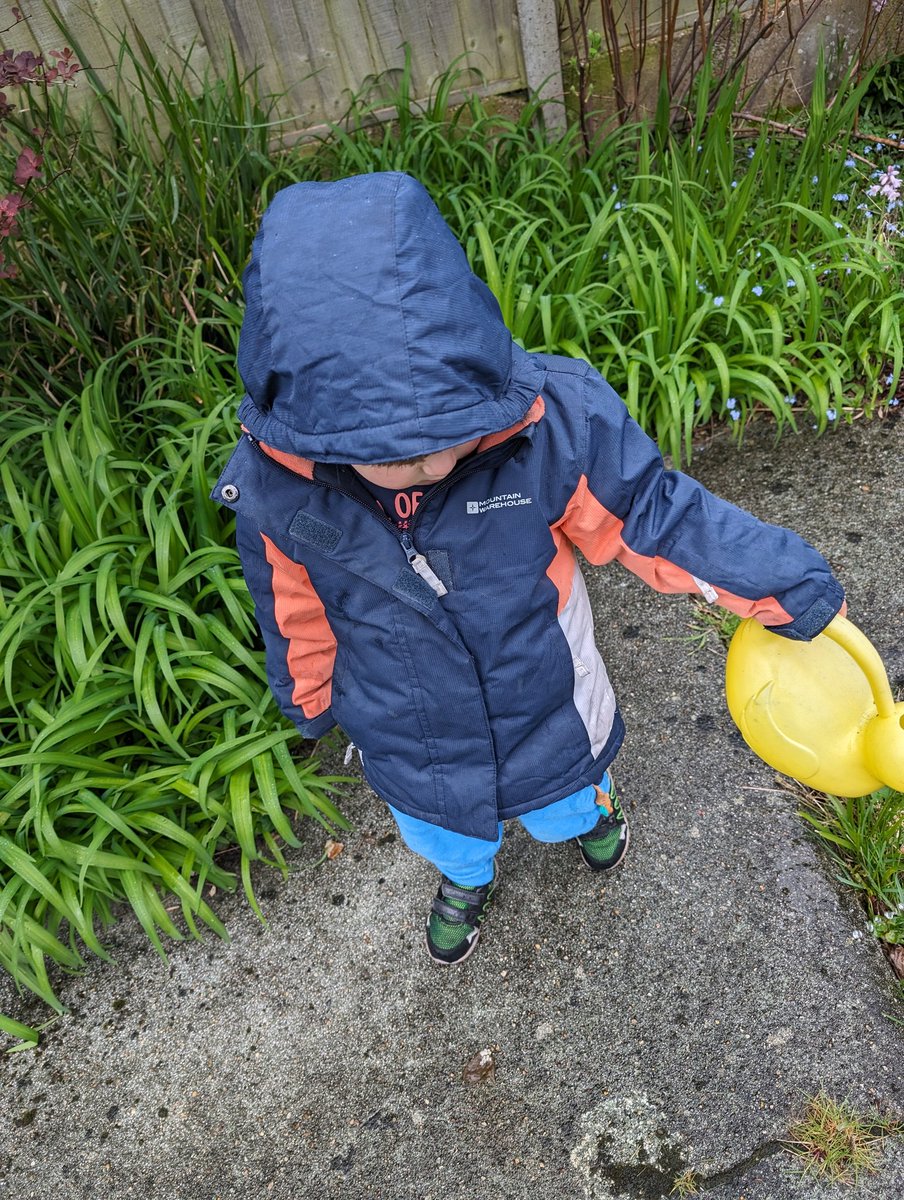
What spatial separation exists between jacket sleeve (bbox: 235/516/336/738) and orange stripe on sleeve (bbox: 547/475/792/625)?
447 millimetres

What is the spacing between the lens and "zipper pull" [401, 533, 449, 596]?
50.0 inches

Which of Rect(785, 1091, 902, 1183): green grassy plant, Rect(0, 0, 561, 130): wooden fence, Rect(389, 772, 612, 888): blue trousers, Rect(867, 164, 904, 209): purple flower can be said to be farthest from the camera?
Rect(0, 0, 561, 130): wooden fence

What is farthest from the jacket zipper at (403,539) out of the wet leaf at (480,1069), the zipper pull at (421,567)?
the wet leaf at (480,1069)

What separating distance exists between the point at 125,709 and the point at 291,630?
72 centimetres

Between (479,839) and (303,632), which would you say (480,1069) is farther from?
(303,632)

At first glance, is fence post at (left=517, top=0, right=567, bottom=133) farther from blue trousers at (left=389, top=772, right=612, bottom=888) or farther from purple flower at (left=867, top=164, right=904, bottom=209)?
blue trousers at (left=389, top=772, right=612, bottom=888)

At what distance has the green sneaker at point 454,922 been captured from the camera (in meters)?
1.79

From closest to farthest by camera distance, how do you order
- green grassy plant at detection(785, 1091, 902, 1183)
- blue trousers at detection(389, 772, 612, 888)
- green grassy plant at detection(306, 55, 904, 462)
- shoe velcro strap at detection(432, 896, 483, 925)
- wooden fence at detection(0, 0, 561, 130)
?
green grassy plant at detection(785, 1091, 902, 1183) → blue trousers at detection(389, 772, 612, 888) → shoe velcro strap at detection(432, 896, 483, 925) → green grassy plant at detection(306, 55, 904, 462) → wooden fence at detection(0, 0, 561, 130)

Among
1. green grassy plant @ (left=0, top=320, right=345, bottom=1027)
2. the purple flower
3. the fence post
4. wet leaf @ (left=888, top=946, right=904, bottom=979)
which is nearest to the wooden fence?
→ the fence post

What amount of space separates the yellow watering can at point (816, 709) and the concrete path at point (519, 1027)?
1.77 feet

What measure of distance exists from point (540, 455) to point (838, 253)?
6.20 feet

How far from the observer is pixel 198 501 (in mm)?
2180

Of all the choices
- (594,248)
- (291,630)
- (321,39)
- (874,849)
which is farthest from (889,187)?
(291,630)

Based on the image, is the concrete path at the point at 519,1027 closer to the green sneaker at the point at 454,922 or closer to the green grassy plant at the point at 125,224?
the green sneaker at the point at 454,922
